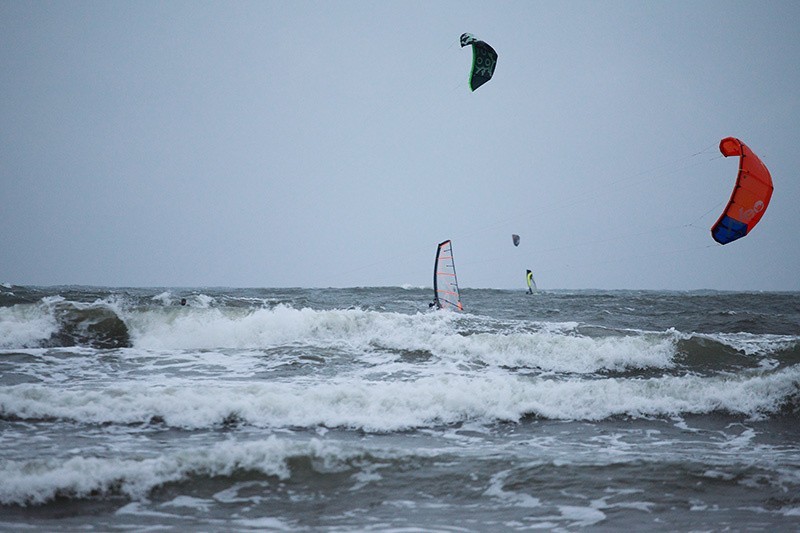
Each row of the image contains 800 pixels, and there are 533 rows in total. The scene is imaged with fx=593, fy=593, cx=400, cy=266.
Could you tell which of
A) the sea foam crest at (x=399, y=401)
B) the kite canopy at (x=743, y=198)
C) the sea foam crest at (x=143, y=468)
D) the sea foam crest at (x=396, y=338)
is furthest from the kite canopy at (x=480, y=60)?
the sea foam crest at (x=143, y=468)

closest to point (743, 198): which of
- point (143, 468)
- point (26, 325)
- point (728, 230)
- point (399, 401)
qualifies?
point (728, 230)

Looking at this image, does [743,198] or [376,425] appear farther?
[743,198]

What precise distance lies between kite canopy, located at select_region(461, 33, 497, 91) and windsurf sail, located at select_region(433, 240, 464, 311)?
4112 millimetres

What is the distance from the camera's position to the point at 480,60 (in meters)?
14.1

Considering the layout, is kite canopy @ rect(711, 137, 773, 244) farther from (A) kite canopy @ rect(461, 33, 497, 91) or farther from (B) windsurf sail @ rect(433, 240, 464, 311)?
(B) windsurf sail @ rect(433, 240, 464, 311)

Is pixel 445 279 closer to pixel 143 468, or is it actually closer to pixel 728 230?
pixel 728 230

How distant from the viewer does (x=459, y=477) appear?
4.88m

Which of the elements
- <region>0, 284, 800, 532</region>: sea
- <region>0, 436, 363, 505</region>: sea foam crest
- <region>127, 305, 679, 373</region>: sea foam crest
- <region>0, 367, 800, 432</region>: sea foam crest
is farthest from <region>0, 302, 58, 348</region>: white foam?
<region>0, 436, 363, 505</region>: sea foam crest

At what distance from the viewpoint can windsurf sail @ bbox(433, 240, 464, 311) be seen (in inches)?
599

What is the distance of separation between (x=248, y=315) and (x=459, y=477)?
295 inches

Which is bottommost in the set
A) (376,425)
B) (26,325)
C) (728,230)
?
(376,425)

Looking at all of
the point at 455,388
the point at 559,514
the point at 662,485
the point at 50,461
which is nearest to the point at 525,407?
the point at 455,388

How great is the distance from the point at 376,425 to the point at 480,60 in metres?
10.4

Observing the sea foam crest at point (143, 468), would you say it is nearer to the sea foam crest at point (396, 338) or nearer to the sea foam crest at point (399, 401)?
the sea foam crest at point (399, 401)
